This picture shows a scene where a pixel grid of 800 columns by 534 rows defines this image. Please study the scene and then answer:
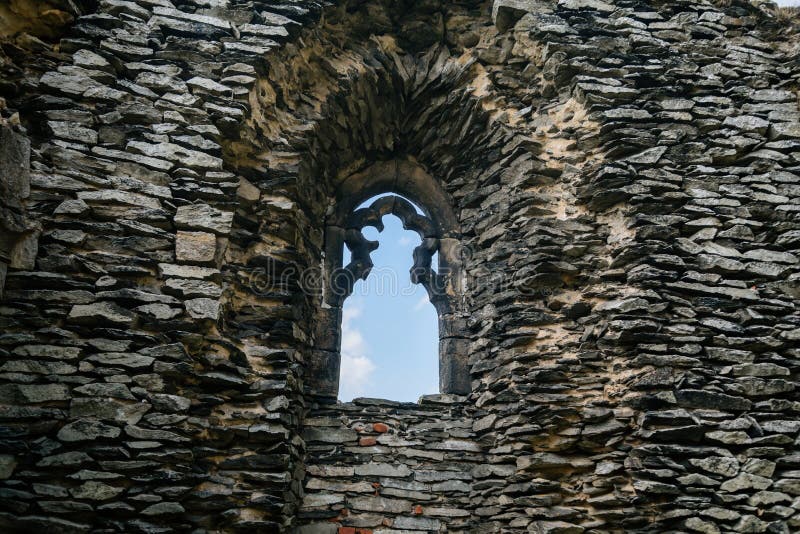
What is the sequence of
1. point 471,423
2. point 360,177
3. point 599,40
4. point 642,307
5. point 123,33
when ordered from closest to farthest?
point 642,307 → point 123,33 → point 471,423 → point 599,40 → point 360,177

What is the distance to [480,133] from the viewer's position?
572 centimetres

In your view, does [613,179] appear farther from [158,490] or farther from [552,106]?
[158,490]

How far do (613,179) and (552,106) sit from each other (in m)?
1.03

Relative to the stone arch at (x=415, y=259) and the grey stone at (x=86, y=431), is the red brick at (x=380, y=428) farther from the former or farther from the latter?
the grey stone at (x=86, y=431)

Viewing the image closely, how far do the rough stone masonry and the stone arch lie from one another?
96 millimetres

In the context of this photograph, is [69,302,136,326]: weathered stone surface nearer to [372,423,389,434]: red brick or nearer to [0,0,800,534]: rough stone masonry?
[0,0,800,534]: rough stone masonry

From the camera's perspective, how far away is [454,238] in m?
5.89

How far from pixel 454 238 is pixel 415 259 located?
1.46 feet

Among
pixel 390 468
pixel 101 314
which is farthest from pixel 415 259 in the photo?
pixel 101 314

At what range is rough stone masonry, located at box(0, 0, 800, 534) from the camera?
3.64m

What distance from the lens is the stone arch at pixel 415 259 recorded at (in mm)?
5262

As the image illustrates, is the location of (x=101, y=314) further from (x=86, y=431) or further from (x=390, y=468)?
(x=390, y=468)

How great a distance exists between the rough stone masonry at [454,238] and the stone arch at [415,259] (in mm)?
96

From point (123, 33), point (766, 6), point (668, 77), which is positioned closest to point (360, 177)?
point (123, 33)
